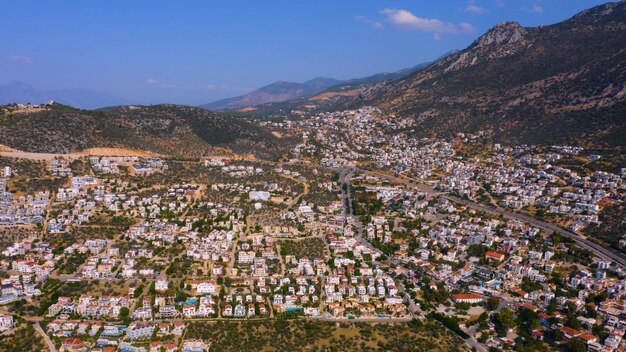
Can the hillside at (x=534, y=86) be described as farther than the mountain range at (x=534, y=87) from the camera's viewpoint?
Yes

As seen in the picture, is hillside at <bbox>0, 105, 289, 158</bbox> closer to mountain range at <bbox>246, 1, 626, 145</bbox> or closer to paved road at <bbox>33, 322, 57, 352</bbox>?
paved road at <bbox>33, 322, 57, 352</bbox>

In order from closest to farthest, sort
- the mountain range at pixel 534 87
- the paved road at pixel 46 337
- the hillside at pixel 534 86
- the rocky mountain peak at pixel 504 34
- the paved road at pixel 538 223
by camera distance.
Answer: the paved road at pixel 46 337, the paved road at pixel 538 223, the mountain range at pixel 534 87, the hillside at pixel 534 86, the rocky mountain peak at pixel 504 34

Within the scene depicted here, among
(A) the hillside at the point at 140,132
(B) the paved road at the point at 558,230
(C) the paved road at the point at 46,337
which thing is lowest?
(B) the paved road at the point at 558,230

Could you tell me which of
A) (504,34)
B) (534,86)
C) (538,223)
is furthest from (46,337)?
(504,34)

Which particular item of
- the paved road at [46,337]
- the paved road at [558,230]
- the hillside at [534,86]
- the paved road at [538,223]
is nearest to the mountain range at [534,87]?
the hillside at [534,86]

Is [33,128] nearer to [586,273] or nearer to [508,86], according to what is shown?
[586,273]

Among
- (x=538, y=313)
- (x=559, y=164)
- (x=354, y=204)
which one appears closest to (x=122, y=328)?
(x=538, y=313)

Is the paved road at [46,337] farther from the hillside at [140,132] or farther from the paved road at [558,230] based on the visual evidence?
the paved road at [558,230]
